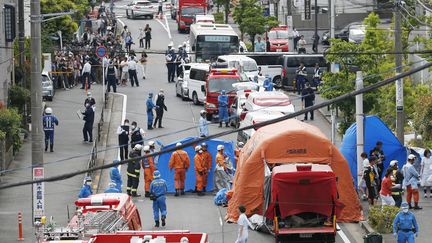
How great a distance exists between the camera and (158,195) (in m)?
32.5

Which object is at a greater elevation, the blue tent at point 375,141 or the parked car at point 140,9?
the parked car at point 140,9

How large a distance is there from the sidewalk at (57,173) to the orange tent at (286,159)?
418cm

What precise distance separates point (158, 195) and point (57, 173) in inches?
331

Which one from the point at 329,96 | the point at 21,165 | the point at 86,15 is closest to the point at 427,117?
the point at 329,96

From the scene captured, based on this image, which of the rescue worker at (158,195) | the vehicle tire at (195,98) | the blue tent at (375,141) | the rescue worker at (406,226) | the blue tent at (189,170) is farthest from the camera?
the vehicle tire at (195,98)

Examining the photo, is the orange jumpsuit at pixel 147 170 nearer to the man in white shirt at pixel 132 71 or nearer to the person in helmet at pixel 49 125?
the person in helmet at pixel 49 125

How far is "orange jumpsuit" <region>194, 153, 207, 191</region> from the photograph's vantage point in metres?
37.0

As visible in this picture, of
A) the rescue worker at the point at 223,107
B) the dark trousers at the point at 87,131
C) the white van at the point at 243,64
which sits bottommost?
the dark trousers at the point at 87,131

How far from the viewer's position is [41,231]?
79.9ft

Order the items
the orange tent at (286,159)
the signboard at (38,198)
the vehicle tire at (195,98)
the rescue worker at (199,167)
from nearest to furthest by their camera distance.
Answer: the signboard at (38,198) → the orange tent at (286,159) → the rescue worker at (199,167) → the vehicle tire at (195,98)

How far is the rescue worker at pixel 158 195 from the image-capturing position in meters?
32.3

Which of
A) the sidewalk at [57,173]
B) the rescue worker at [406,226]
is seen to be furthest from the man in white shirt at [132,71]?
the rescue worker at [406,226]

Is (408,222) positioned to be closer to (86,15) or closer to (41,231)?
(41,231)

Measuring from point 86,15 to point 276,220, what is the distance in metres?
53.2
